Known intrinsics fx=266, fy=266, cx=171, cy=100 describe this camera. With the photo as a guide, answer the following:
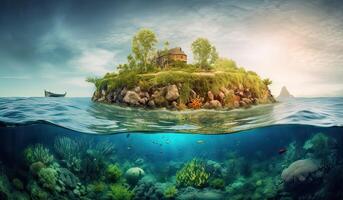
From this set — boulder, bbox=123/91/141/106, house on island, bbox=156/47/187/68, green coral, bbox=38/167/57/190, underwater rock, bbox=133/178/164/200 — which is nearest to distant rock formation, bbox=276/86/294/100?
house on island, bbox=156/47/187/68

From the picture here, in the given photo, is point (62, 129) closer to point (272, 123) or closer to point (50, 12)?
point (50, 12)

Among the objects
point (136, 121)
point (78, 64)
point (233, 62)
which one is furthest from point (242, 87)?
point (78, 64)

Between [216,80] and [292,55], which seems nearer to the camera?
[216,80]

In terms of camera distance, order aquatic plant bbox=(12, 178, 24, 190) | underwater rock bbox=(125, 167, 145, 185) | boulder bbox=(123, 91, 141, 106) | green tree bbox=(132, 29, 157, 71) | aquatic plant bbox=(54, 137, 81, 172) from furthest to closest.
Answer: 1. underwater rock bbox=(125, 167, 145, 185)
2. aquatic plant bbox=(54, 137, 81, 172)
3. aquatic plant bbox=(12, 178, 24, 190)
4. green tree bbox=(132, 29, 157, 71)
5. boulder bbox=(123, 91, 141, 106)

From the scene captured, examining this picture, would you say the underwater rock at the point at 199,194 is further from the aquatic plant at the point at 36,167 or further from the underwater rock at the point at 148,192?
the aquatic plant at the point at 36,167

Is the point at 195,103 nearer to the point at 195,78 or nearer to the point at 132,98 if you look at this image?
the point at 195,78

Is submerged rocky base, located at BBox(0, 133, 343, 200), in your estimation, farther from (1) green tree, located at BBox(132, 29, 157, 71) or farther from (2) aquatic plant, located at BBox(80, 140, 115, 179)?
(1) green tree, located at BBox(132, 29, 157, 71)

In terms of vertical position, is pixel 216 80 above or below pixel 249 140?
above

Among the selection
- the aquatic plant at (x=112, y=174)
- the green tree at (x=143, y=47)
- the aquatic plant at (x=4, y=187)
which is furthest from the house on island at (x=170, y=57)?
the aquatic plant at (x=4, y=187)

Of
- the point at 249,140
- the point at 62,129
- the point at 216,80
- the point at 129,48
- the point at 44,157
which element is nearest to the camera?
the point at 216,80
